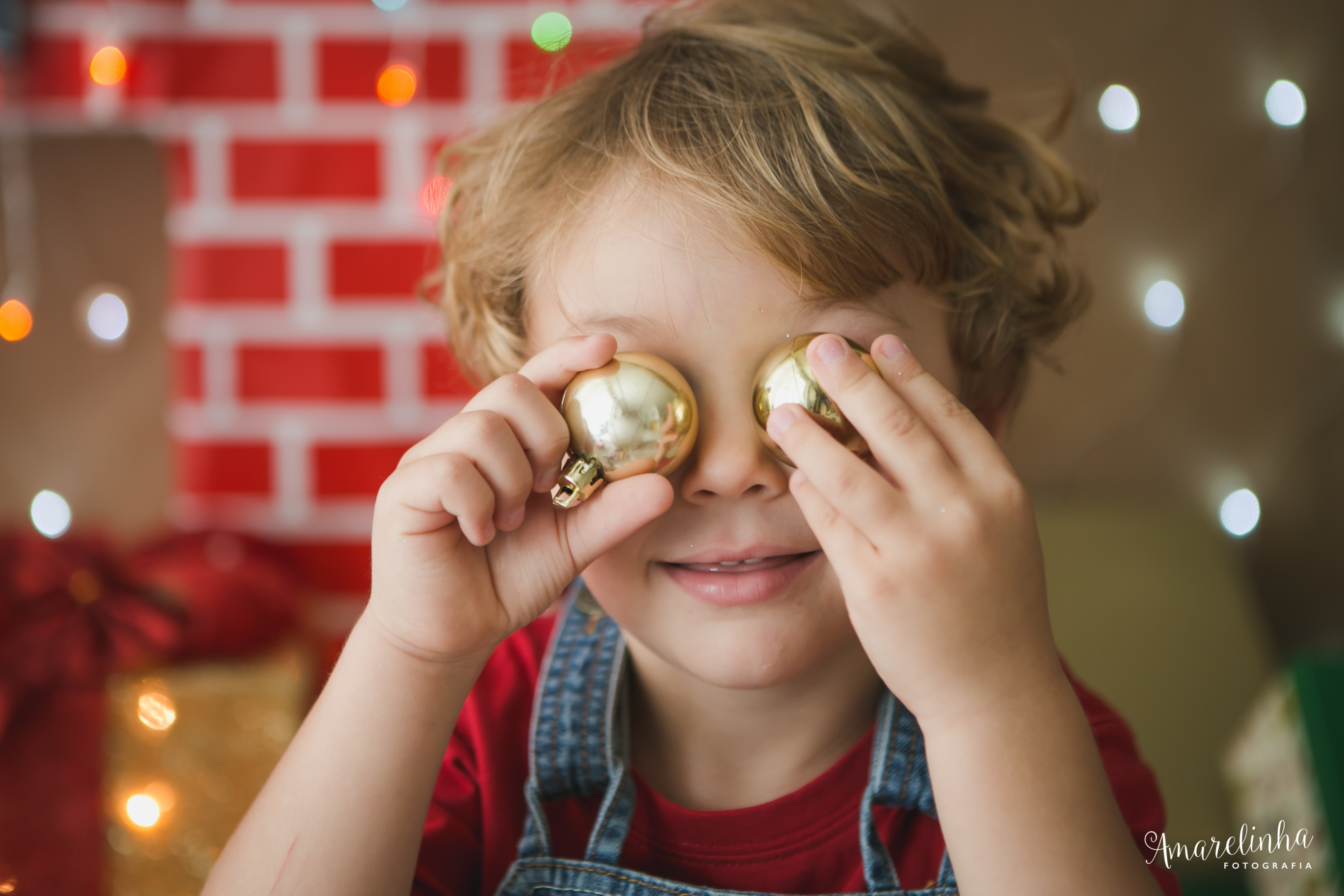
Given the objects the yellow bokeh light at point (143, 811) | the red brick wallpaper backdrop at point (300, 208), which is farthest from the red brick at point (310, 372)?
the yellow bokeh light at point (143, 811)

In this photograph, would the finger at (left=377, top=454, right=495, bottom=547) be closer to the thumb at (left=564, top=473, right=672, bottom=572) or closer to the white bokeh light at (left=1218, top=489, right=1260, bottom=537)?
the thumb at (left=564, top=473, right=672, bottom=572)

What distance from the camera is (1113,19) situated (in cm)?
160

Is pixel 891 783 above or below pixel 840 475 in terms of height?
below

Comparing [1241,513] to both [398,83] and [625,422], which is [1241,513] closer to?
[625,422]

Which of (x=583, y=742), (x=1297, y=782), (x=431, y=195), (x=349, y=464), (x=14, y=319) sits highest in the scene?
(x=431, y=195)

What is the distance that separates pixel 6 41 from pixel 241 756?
120 cm

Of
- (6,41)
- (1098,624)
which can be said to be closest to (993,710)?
(1098,624)

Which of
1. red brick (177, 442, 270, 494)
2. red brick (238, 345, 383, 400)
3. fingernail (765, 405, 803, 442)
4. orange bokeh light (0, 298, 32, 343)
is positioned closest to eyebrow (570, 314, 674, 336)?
fingernail (765, 405, 803, 442)

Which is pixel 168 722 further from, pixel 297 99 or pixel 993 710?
pixel 993 710

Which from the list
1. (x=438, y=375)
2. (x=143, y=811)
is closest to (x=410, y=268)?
(x=438, y=375)

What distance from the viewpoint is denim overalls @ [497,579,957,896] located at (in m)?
0.79

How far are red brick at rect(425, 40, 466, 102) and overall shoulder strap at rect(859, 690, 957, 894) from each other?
4.17 feet

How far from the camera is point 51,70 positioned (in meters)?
1.63

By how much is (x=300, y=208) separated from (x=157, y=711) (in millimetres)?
837
